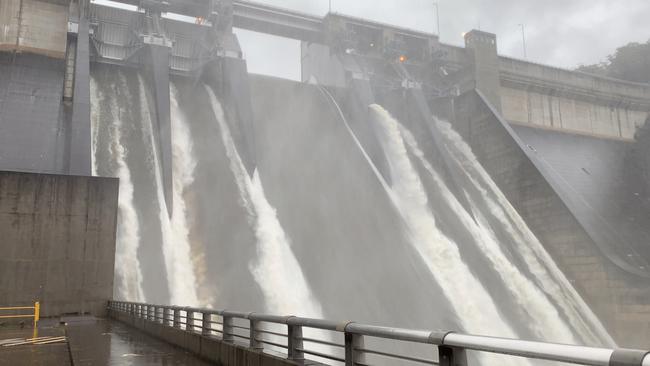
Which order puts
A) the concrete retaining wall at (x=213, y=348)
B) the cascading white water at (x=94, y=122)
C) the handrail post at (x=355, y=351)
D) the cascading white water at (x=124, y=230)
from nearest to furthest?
1. the handrail post at (x=355, y=351)
2. the concrete retaining wall at (x=213, y=348)
3. the cascading white water at (x=124, y=230)
4. the cascading white water at (x=94, y=122)

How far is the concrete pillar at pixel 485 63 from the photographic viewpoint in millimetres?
34938

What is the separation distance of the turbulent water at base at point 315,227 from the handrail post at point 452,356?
12867 mm

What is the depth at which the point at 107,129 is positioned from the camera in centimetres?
2297

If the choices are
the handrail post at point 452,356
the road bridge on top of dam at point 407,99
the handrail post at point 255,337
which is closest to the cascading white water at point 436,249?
the road bridge on top of dam at point 407,99

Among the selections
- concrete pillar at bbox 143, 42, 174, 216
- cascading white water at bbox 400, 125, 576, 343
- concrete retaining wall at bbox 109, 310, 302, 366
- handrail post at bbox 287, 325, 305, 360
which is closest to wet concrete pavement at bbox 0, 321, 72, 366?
concrete retaining wall at bbox 109, 310, 302, 366

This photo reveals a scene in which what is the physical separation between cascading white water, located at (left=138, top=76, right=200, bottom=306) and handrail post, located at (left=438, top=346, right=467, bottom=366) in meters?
14.4

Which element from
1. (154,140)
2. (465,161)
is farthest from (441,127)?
(154,140)

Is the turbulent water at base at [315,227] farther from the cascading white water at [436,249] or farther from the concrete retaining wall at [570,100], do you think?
the concrete retaining wall at [570,100]

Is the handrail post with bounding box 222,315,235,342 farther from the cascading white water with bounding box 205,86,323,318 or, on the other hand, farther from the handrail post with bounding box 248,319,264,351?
the cascading white water with bounding box 205,86,323,318

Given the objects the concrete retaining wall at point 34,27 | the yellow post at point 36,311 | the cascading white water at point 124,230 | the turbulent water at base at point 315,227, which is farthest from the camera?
the concrete retaining wall at point 34,27

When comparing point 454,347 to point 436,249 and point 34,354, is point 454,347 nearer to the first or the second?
point 34,354

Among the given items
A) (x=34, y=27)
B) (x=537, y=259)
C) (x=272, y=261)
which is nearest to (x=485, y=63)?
(x=537, y=259)

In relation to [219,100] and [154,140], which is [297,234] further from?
[219,100]

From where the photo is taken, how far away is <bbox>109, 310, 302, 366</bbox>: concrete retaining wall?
20.0 feet
